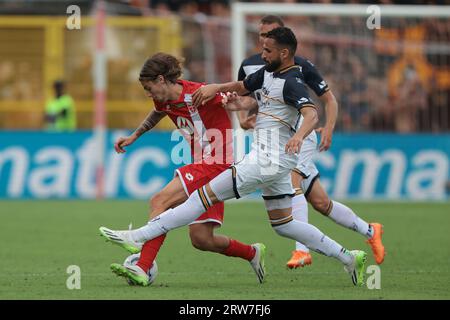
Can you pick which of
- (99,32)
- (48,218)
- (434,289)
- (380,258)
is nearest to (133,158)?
(99,32)

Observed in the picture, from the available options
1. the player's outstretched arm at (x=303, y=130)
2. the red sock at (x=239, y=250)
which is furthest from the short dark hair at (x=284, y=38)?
the red sock at (x=239, y=250)

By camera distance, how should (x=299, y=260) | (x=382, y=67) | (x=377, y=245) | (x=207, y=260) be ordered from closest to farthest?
1. (x=299, y=260)
2. (x=377, y=245)
3. (x=207, y=260)
4. (x=382, y=67)

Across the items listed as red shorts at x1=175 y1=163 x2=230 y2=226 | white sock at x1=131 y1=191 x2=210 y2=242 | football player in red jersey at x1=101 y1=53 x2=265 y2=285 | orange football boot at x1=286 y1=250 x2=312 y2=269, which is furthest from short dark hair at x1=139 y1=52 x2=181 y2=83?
orange football boot at x1=286 y1=250 x2=312 y2=269

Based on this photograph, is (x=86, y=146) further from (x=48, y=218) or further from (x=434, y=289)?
(x=434, y=289)

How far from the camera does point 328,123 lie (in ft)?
31.4

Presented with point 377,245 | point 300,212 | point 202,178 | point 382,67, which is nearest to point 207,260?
point 300,212

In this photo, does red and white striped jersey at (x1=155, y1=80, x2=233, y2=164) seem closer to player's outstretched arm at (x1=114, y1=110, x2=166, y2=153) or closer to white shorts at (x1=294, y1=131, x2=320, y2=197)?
player's outstretched arm at (x1=114, y1=110, x2=166, y2=153)

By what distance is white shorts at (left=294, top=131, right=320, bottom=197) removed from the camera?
10930 millimetres

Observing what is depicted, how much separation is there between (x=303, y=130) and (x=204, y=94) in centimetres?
90

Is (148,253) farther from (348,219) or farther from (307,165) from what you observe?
(348,219)

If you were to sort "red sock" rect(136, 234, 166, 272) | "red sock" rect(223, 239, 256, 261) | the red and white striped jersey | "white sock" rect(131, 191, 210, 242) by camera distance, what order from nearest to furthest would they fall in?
"white sock" rect(131, 191, 210, 242)
"red sock" rect(136, 234, 166, 272)
the red and white striped jersey
"red sock" rect(223, 239, 256, 261)

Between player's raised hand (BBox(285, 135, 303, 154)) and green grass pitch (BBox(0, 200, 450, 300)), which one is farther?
green grass pitch (BBox(0, 200, 450, 300))

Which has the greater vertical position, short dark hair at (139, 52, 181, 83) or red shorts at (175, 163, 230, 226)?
short dark hair at (139, 52, 181, 83)

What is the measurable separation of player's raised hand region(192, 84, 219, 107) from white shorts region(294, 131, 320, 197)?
2.17m
